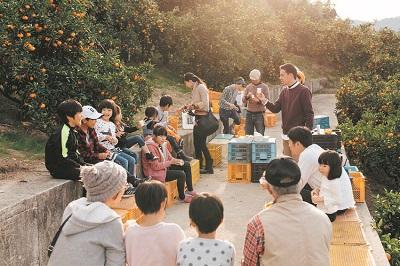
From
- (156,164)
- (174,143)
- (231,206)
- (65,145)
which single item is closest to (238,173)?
(174,143)

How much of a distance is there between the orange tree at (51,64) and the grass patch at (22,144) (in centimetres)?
29

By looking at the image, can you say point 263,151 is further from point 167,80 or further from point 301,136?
point 167,80

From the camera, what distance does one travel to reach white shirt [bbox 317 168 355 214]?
20.5ft

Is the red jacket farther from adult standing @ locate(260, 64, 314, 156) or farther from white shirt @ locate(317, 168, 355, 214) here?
white shirt @ locate(317, 168, 355, 214)

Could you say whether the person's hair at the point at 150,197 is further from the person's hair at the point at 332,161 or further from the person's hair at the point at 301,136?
the person's hair at the point at 332,161

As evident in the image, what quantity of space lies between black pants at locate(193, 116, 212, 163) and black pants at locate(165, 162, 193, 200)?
128 centimetres

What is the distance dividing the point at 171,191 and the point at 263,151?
2048 millimetres

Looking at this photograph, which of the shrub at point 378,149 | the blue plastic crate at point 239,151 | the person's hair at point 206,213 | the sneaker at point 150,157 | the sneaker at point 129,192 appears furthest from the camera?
the shrub at point 378,149

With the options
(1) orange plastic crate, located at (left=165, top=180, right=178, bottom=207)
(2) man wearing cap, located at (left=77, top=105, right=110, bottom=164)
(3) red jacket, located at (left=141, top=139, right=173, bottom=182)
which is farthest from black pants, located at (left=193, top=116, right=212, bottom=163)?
(2) man wearing cap, located at (left=77, top=105, right=110, bottom=164)

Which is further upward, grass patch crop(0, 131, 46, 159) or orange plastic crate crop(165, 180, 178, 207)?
grass patch crop(0, 131, 46, 159)

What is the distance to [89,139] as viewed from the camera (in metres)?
7.07

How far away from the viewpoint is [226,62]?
59.9 feet

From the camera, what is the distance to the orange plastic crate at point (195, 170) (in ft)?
30.5

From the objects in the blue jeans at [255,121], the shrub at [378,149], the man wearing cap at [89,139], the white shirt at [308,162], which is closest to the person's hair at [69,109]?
the man wearing cap at [89,139]
